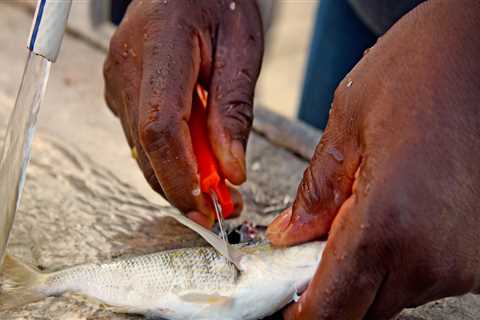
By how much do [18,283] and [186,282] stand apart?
0.33 metres

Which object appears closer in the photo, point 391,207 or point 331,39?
point 391,207

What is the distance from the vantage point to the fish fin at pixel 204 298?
1305 mm

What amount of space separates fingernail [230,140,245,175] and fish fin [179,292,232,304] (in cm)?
32

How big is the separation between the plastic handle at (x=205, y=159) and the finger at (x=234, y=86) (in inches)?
0.9

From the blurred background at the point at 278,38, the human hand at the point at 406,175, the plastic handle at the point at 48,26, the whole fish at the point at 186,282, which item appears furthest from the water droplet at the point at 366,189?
the blurred background at the point at 278,38

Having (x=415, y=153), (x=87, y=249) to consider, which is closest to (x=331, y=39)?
(x=87, y=249)

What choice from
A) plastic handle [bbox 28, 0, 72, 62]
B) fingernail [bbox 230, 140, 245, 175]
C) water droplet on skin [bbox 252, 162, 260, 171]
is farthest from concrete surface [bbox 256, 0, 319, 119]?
plastic handle [bbox 28, 0, 72, 62]

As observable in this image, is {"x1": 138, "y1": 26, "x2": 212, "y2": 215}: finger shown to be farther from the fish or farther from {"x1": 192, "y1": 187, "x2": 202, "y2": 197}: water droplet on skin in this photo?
the fish

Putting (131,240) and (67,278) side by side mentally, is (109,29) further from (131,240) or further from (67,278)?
(67,278)

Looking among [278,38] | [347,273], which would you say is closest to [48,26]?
[347,273]

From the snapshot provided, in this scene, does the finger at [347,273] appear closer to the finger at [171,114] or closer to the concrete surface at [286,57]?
the finger at [171,114]

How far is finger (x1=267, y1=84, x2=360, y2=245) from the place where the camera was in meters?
1.18

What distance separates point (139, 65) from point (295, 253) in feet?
1.85

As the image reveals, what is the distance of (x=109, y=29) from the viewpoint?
112 inches
